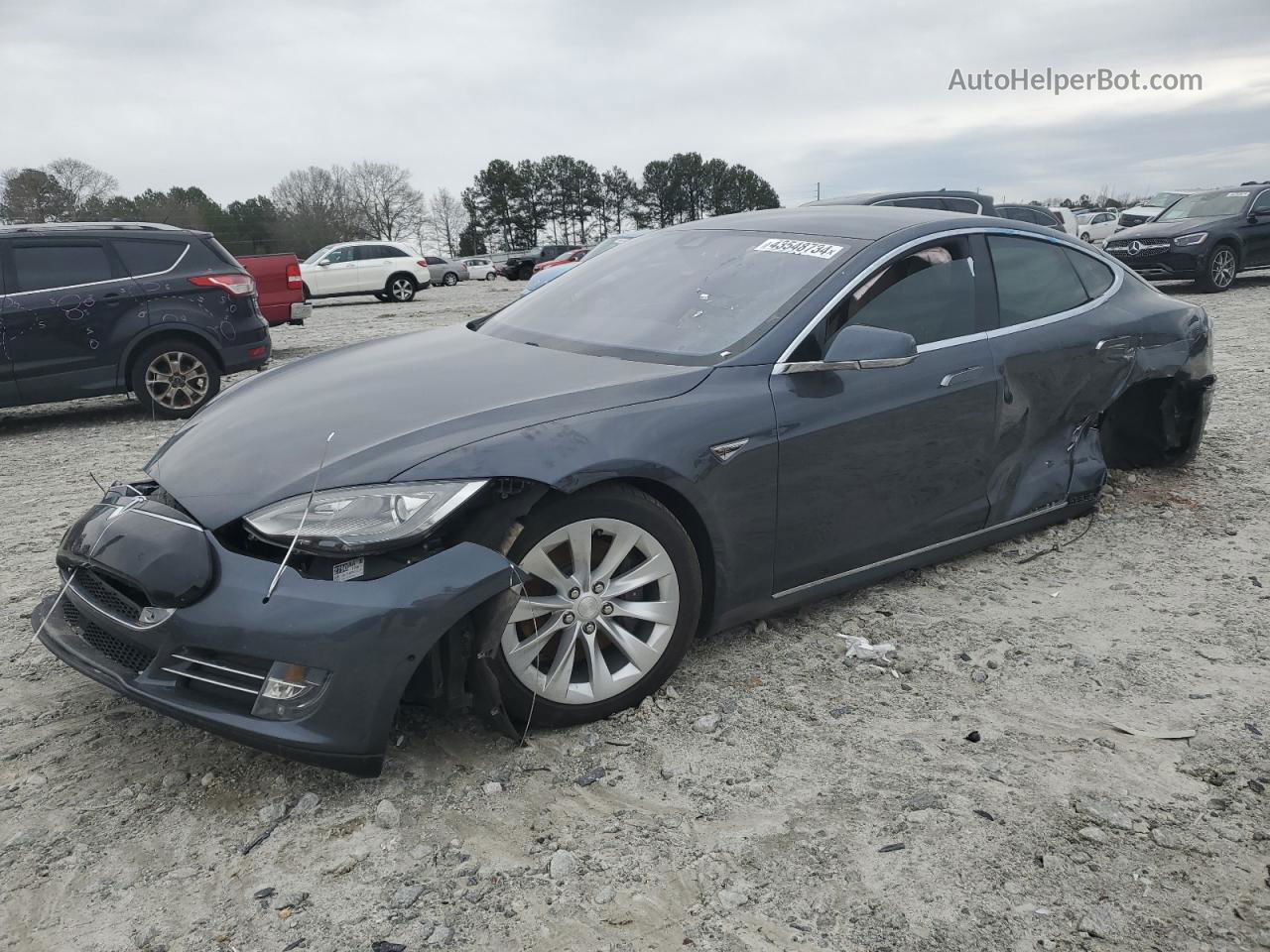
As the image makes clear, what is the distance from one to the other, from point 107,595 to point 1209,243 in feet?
53.5

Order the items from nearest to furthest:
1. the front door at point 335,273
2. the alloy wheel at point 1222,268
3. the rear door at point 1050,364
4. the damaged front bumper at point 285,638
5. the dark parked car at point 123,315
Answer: the damaged front bumper at point 285,638 < the rear door at point 1050,364 < the dark parked car at point 123,315 < the alloy wheel at point 1222,268 < the front door at point 335,273

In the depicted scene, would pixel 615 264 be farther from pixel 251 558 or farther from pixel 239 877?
pixel 239 877

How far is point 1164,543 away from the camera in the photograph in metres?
4.47

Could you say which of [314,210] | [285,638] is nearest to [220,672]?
[285,638]

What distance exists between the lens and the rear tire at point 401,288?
83.9ft

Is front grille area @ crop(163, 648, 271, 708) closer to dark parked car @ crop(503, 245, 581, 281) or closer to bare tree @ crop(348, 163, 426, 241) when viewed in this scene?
dark parked car @ crop(503, 245, 581, 281)

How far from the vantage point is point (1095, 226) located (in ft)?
104

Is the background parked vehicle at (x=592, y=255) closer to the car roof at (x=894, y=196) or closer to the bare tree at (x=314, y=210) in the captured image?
the car roof at (x=894, y=196)

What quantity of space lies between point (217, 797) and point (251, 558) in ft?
2.21

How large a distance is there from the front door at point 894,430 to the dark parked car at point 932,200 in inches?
332

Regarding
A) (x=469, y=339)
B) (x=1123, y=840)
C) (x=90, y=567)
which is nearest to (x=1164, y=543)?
(x=1123, y=840)

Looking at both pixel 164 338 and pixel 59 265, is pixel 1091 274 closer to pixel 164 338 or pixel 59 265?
pixel 164 338

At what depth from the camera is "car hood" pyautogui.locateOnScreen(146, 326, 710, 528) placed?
268 centimetres

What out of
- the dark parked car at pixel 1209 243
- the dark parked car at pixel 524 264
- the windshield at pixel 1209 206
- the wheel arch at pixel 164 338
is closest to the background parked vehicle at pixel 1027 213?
the dark parked car at pixel 1209 243
